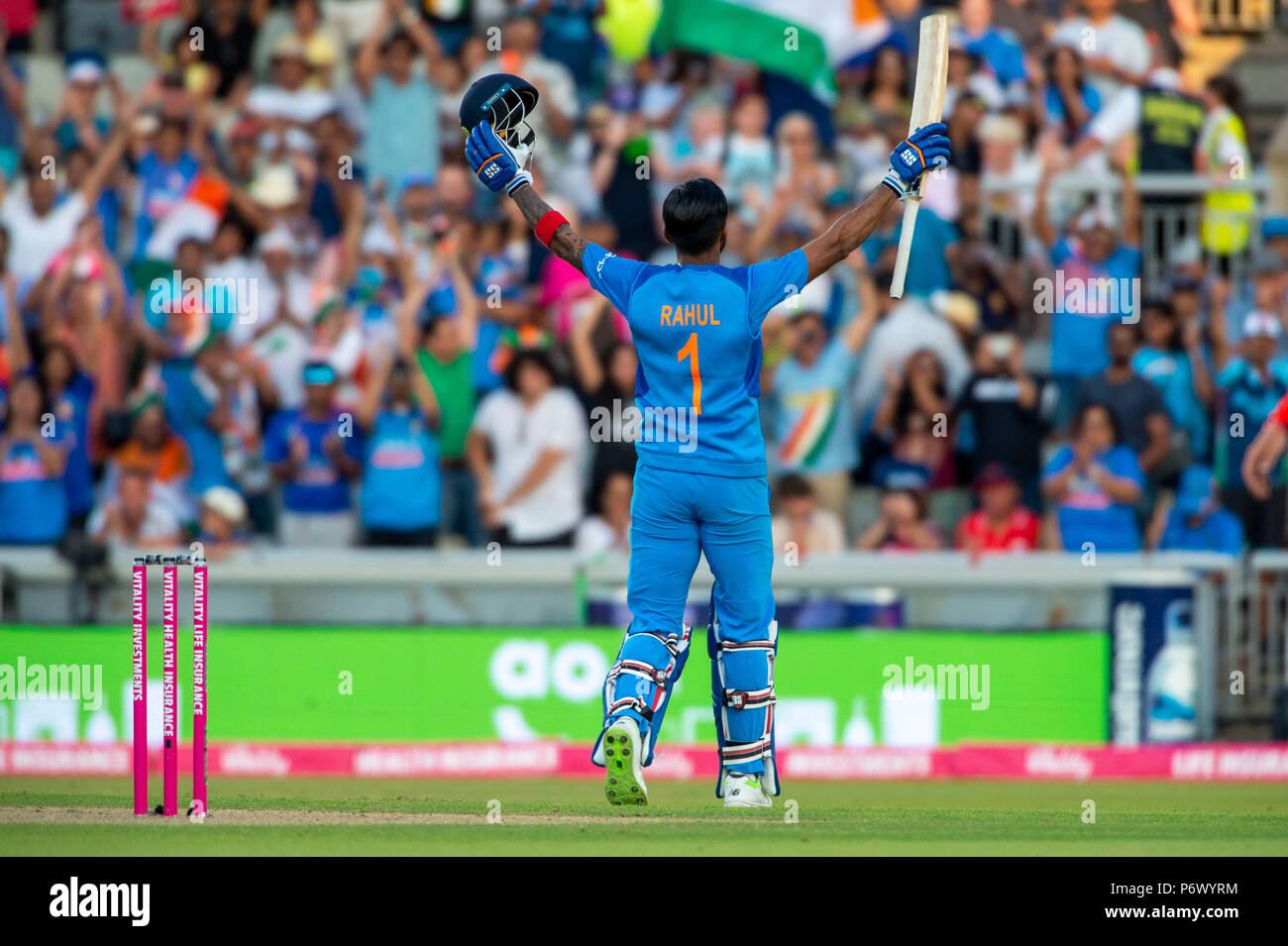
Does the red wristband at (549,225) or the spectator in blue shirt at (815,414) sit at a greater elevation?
the red wristband at (549,225)

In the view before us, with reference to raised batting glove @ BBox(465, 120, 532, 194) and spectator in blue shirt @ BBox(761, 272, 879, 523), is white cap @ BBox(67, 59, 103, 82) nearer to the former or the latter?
spectator in blue shirt @ BBox(761, 272, 879, 523)

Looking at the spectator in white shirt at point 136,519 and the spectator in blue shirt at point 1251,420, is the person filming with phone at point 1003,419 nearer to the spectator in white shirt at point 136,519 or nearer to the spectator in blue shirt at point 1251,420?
the spectator in blue shirt at point 1251,420

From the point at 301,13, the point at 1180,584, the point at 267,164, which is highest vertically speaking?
the point at 301,13

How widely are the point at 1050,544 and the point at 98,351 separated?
7.18m

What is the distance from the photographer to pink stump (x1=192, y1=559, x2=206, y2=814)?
7.96 m

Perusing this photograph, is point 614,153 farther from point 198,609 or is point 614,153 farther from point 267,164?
point 198,609

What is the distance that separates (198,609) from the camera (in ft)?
26.3

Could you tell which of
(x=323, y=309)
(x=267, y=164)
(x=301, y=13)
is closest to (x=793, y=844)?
(x=323, y=309)

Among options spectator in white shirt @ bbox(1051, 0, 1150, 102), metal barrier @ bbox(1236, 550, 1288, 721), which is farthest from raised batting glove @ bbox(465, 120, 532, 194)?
spectator in white shirt @ bbox(1051, 0, 1150, 102)

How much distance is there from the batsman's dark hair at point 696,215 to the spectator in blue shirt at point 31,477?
7.81m

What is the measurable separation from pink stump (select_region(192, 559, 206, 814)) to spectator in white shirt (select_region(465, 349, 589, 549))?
245 inches

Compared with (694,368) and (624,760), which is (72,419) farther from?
(624,760)

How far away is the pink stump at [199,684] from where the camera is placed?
796 centimetres

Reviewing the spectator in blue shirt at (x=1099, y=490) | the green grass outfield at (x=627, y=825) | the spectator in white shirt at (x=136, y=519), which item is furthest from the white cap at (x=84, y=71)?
the spectator in blue shirt at (x=1099, y=490)
